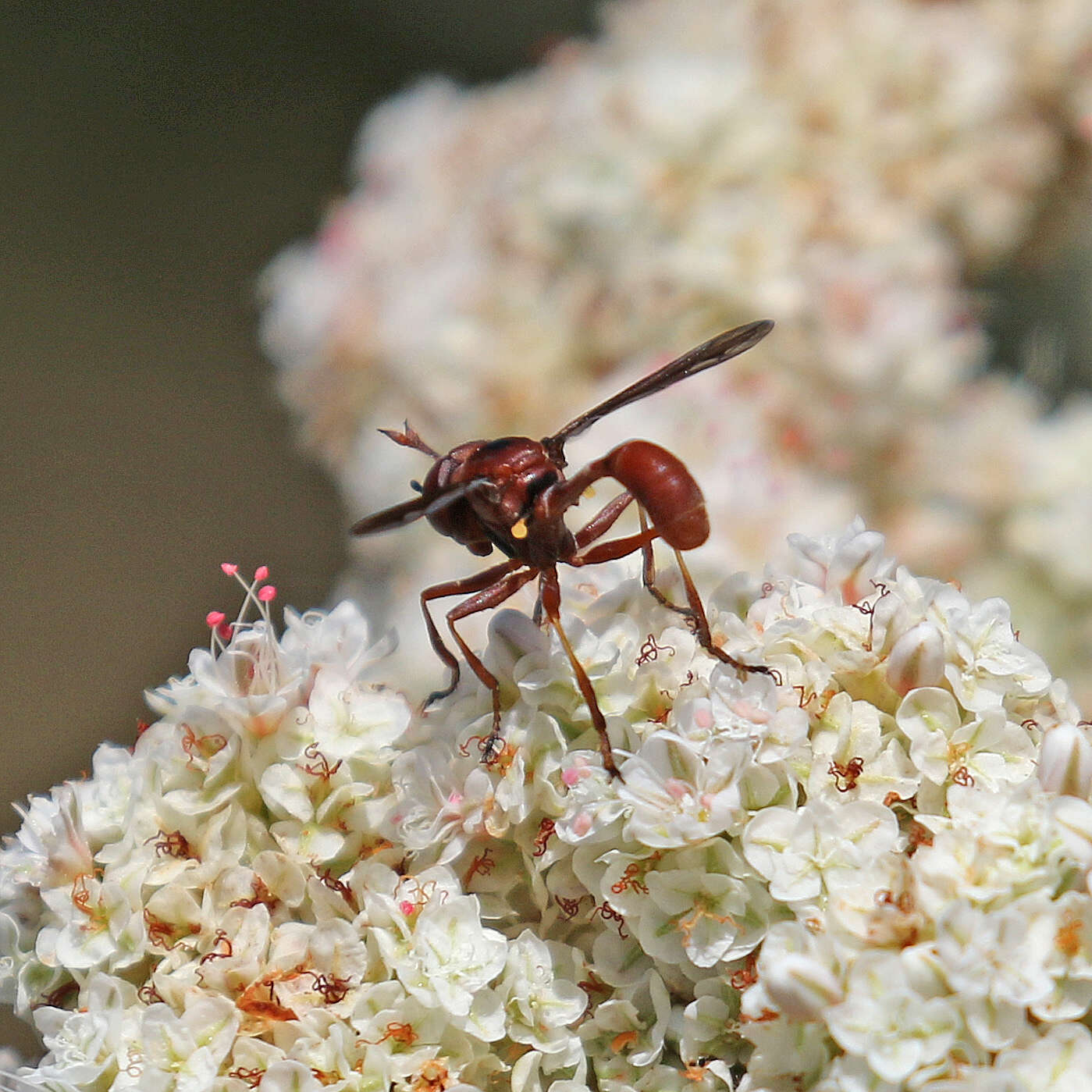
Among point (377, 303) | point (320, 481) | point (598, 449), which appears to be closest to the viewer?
point (598, 449)

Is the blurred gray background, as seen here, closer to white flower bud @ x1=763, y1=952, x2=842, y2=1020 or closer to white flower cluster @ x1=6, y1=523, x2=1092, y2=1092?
white flower cluster @ x1=6, y1=523, x2=1092, y2=1092

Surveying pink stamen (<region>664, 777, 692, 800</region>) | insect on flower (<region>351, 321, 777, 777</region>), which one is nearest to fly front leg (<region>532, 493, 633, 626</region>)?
insect on flower (<region>351, 321, 777, 777</region>)

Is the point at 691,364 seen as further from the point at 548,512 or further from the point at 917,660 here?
the point at 917,660

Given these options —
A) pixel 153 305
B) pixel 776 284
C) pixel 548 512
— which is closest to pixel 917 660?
pixel 548 512

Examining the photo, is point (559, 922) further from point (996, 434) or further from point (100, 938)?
point (996, 434)

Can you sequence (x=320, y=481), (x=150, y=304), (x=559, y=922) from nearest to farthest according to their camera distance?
(x=559, y=922), (x=320, y=481), (x=150, y=304)

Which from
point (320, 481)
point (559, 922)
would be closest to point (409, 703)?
point (559, 922)
